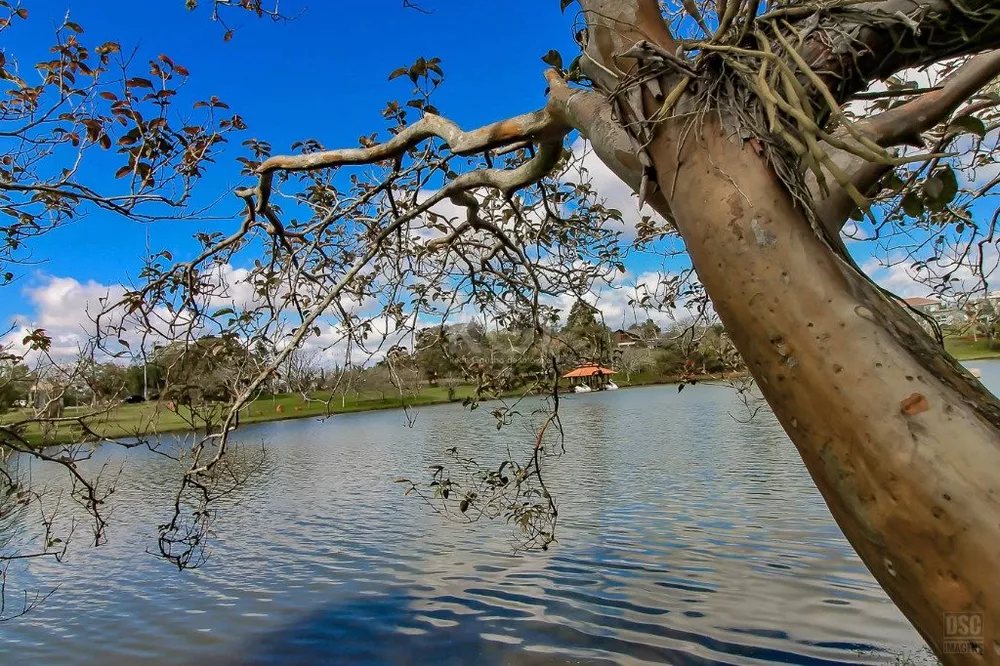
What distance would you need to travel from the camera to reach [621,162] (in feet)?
5.40

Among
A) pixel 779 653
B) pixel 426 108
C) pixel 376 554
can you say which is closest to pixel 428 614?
pixel 376 554

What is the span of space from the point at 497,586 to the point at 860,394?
18.2ft

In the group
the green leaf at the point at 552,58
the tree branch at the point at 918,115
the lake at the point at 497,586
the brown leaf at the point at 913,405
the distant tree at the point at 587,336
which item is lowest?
the lake at the point at 497,586

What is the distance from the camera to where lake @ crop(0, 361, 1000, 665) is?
462 centimetres

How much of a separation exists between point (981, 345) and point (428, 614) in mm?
4955

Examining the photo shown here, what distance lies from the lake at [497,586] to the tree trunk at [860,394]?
3.79 meters

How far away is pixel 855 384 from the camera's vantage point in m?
1.05

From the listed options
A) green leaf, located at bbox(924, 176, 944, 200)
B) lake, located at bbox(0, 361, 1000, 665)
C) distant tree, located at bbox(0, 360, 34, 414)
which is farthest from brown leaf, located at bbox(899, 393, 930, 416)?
lake, located at bbox(0, 361, 1000, 665)

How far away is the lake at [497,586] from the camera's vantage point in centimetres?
462

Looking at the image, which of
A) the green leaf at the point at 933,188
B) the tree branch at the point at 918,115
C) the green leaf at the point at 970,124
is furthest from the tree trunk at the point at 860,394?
the green leaf at the point at 970,124

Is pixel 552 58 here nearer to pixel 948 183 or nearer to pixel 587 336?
pixel 948 183

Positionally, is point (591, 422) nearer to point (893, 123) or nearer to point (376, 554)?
point (376, 554)

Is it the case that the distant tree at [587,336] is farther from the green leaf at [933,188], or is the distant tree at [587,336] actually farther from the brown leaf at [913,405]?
the brown leaf at [913,405]

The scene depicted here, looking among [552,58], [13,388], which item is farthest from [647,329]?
[13,388]
